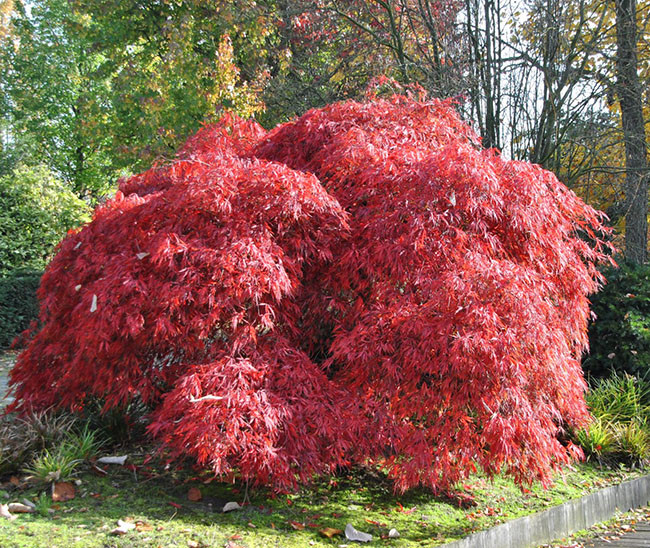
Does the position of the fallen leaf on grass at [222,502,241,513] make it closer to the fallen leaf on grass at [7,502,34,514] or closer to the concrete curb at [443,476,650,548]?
the fallen leaf on grass at [7,502,34,514]

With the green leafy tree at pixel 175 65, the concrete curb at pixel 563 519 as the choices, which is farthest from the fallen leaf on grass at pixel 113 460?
the green leafy tree at pixel 175 65

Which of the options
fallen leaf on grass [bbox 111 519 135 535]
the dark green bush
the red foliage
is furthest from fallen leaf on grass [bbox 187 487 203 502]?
the dark green bush

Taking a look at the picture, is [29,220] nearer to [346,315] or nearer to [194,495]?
[194,495]

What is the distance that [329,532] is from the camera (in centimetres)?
349

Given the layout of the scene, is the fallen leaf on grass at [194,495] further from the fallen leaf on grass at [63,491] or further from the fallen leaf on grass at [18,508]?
the fallen leaf on grass at [18,508]

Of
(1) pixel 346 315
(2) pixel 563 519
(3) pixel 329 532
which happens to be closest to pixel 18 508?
(3) pixel 329 532

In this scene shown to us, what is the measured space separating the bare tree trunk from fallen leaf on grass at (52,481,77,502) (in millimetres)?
7529

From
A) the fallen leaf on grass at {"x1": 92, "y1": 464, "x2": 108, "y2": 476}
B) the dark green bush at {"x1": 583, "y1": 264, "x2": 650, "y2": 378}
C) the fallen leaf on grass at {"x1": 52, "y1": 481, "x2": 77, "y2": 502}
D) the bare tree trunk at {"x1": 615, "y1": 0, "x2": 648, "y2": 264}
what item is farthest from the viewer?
the bare tree trunk at {"x1": 615, "y1": 0, "x2": 648, "y2": 264}

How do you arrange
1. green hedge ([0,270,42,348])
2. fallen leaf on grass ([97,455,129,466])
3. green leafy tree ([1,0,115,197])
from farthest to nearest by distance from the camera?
green leafy tree ([1,0,115,197]) < green hedge ([0,270,42,348]) < fallen leaf on grass ([97,455,129,466])

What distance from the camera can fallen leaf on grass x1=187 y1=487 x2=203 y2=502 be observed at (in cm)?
384

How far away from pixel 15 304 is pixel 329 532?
8.58 m

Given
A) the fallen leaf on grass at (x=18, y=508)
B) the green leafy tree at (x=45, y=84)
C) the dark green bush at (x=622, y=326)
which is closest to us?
Result: the fallen leaf on grass at (x=18, y=508)

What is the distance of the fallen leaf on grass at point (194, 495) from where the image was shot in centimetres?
384

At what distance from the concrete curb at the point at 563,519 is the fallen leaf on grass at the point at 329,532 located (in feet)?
2.09
